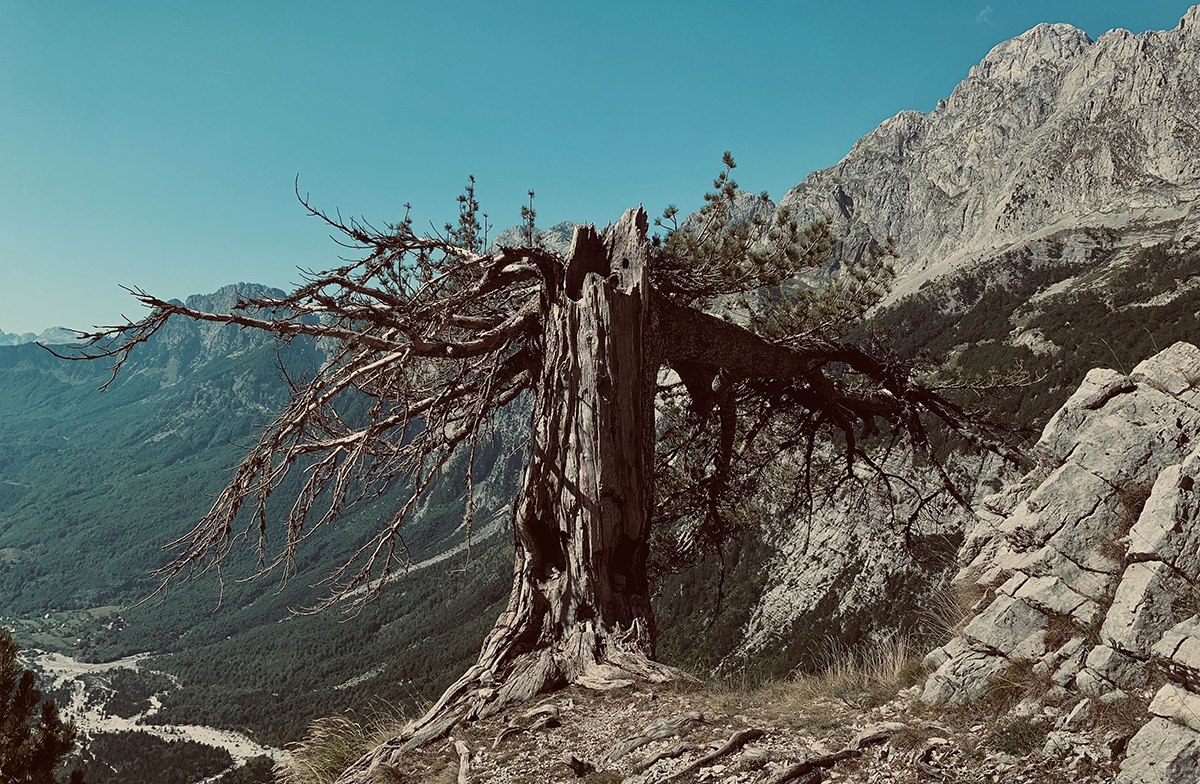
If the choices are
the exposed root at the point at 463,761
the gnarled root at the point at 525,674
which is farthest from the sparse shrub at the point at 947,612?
the exposed root at the point at 463,761

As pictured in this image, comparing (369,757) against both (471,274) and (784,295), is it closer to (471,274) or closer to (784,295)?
(471,274)

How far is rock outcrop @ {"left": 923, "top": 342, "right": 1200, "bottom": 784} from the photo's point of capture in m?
3.91

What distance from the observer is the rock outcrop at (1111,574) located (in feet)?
12.8

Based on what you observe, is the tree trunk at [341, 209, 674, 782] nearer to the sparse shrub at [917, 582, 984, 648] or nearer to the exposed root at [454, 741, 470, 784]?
the exposed root at [454, 741, 470, 784]

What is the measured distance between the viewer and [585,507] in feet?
21.3

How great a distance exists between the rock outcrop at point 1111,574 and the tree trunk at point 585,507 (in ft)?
9.59

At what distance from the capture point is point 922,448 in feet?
35.8

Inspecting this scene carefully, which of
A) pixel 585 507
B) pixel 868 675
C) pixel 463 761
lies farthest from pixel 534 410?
pixel 868 675

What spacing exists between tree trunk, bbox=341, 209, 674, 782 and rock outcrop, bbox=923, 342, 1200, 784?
9.59ft

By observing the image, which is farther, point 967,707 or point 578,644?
point 578,644

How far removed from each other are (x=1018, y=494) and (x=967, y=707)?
384 cm

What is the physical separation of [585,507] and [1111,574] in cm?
446

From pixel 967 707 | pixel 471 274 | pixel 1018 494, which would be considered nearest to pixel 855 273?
pixel 1018 494

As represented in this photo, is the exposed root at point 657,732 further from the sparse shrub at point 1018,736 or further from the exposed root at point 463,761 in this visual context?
the sparse shrub at point 1018,736
